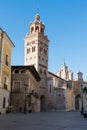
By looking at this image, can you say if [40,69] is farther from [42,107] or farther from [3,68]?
[3,68]

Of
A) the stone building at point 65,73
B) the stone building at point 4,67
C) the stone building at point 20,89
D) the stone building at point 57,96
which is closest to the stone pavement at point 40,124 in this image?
the stone building at point 4,67

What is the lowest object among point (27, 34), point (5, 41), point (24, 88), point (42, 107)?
point (42, 107)

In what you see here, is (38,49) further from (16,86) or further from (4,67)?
(4,67)

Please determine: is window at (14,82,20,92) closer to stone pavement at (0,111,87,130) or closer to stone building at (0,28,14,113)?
stone building at (0,28,14,113)

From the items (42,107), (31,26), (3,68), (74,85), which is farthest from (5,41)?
(74,85)

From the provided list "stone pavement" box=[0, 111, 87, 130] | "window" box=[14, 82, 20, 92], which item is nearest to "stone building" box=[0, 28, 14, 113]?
"window" box=[14, 82, 20, 92]

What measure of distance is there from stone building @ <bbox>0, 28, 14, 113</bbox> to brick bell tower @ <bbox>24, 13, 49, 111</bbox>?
140 ft

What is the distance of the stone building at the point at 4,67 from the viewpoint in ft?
109

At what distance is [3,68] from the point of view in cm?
3441

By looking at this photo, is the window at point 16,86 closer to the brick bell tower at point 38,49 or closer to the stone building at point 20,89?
the stone building at point 20,89

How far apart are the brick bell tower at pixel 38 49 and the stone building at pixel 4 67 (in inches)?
1682

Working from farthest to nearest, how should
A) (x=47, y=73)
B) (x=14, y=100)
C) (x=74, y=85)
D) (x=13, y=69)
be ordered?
(x=74, y=85) < (x=47, y=73) < (x=13, y=69) < (x=14, y=100)

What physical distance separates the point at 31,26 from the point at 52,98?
85.9 feet

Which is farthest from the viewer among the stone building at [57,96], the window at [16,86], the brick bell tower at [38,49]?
the brick bell tower at [38,49]
